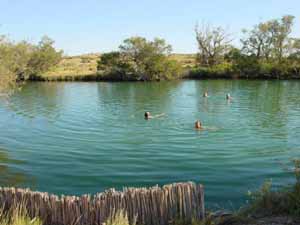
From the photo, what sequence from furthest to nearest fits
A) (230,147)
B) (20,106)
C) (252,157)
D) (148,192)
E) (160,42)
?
(160,42) < (20,106) < (230,147) < (252,157) < (148,192)

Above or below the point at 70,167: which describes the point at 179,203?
above

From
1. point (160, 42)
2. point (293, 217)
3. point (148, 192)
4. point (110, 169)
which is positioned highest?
point (160, 42)

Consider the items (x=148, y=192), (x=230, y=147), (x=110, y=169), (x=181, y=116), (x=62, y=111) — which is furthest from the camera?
(x=62, y=111)

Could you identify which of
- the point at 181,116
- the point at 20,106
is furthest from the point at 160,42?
the point at 181,116

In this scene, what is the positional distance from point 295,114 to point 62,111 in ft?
68.4

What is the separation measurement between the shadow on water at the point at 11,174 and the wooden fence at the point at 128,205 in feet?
24.1

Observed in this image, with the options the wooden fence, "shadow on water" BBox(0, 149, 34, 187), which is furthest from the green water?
the wooden fence

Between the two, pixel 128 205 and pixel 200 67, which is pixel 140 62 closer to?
pixel 200 67

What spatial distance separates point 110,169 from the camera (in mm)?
17219

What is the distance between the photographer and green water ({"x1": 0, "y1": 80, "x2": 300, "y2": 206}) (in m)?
15.6

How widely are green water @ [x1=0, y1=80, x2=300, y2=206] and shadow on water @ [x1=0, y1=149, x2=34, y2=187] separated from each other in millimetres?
39

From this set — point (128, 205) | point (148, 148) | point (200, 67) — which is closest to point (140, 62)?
point (200, 67)

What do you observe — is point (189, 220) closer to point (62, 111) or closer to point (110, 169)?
point (110, 169)

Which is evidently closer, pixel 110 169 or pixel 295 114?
pixel 110 169
